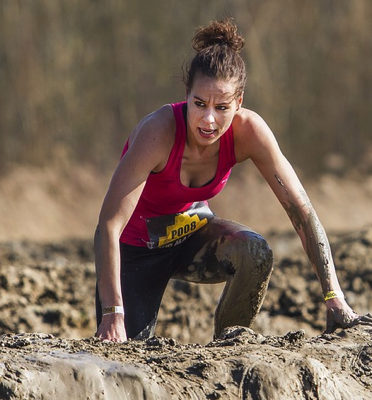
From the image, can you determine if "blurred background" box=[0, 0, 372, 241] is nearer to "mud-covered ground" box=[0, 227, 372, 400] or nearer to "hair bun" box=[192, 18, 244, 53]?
"hair bun" box=[192, 18, 244, 53]

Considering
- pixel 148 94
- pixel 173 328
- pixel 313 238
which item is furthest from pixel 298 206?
pixel 148 94

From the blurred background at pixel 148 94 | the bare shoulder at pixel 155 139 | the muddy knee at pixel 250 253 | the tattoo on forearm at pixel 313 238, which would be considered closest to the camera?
the bare shoulder at pixel 155 139

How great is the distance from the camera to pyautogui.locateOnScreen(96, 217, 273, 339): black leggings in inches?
181

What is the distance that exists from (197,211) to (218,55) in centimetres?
91

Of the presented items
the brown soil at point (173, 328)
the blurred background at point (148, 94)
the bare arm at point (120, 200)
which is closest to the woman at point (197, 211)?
the bare arm at point (120, 200)

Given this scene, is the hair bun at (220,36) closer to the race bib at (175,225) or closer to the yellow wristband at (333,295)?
the race bib at (175,225)

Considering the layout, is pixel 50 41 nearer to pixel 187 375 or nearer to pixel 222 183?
pixel 222 183

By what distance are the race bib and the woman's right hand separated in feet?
2.56

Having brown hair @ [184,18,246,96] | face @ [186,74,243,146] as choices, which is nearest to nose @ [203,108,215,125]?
face @ [186,74,243,146]

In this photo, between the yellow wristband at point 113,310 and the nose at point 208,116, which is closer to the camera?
the yellow wristband at point 113,310

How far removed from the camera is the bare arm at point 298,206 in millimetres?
4273

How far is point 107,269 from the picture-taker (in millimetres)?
4039

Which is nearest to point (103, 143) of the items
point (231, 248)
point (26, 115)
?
point (26, 115)

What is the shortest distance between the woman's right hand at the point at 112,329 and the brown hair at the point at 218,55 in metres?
1.05
